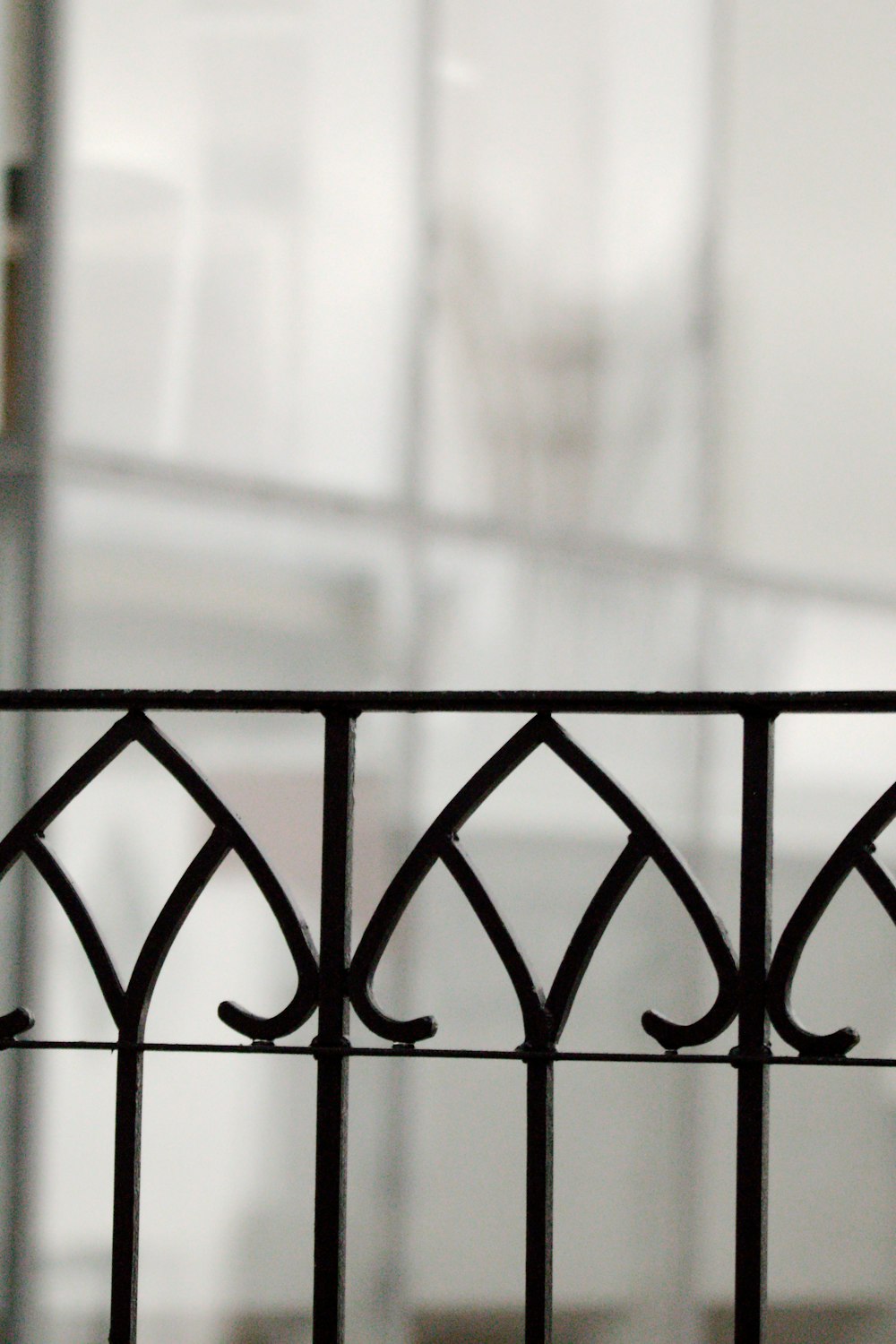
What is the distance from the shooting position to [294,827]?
495 cm

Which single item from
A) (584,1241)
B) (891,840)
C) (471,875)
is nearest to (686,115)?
(891,840)

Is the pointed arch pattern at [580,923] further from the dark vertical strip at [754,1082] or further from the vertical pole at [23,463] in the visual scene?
the vertical pole at [23,463]

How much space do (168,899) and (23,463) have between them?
10.5ft

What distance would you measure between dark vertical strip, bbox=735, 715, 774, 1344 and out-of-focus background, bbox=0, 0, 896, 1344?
329 centimetres

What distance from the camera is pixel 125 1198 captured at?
1518 millimetres

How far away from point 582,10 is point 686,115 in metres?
0.50

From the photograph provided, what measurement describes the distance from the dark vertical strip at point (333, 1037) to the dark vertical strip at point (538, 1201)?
0.51 feet

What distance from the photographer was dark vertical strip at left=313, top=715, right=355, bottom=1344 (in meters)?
1.48

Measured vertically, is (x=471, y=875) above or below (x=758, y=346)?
below

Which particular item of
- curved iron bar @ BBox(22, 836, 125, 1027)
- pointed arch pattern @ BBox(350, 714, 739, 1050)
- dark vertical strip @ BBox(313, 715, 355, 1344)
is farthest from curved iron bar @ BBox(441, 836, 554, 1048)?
curved iron bar @ BBox(22, 836, 125, 1027)

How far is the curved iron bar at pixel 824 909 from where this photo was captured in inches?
54.1

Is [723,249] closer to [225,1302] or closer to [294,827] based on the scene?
[294,827]

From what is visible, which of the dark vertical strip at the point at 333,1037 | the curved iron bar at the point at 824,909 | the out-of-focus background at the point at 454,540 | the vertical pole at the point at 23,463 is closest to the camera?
the curved iron bar at the point at 824,909

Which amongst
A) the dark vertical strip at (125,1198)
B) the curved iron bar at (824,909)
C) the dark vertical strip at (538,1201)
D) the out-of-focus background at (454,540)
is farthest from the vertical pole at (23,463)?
the curved iron bar at (824,909)
